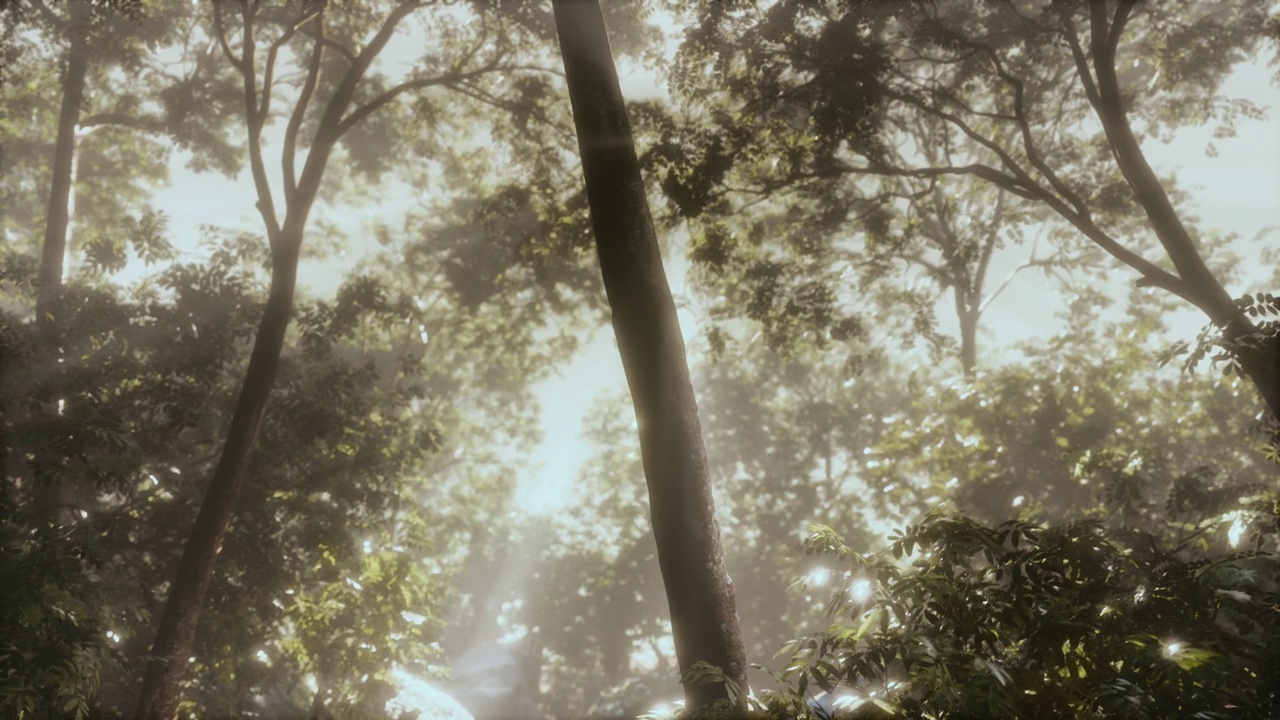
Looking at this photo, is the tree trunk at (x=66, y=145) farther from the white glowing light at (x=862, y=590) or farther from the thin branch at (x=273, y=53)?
the white glowing light at (x=862, y=590)

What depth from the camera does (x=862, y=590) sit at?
11.1ft

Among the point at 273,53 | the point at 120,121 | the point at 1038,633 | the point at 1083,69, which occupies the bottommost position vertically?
the point at 1038,633

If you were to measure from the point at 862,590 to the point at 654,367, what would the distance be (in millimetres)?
1918

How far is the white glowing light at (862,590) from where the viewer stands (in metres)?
3.37

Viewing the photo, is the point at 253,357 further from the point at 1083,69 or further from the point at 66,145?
the point at 1083,69

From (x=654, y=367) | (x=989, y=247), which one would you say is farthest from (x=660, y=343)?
(x=989, y=247)

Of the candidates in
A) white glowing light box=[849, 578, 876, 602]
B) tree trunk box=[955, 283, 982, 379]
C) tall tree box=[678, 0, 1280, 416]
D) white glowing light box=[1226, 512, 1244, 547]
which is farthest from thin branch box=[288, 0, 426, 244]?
tree trunk box=[955, 283, 982, 379]

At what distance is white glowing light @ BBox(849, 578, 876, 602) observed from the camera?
3371 mm

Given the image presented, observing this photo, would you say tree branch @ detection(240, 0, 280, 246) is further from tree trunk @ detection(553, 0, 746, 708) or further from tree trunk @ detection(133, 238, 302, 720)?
tree trunk @ detection(553, 0, 746, 708)

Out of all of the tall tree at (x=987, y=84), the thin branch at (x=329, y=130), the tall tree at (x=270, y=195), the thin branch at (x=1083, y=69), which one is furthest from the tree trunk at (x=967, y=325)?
the thin branch at (x=329, y=130)

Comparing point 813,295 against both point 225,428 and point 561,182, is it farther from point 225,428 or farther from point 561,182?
point 225,428

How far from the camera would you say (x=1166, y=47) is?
10289 millimetres

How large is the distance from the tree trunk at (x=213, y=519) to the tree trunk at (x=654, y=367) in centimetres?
710

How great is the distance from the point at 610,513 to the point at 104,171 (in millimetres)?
24999
